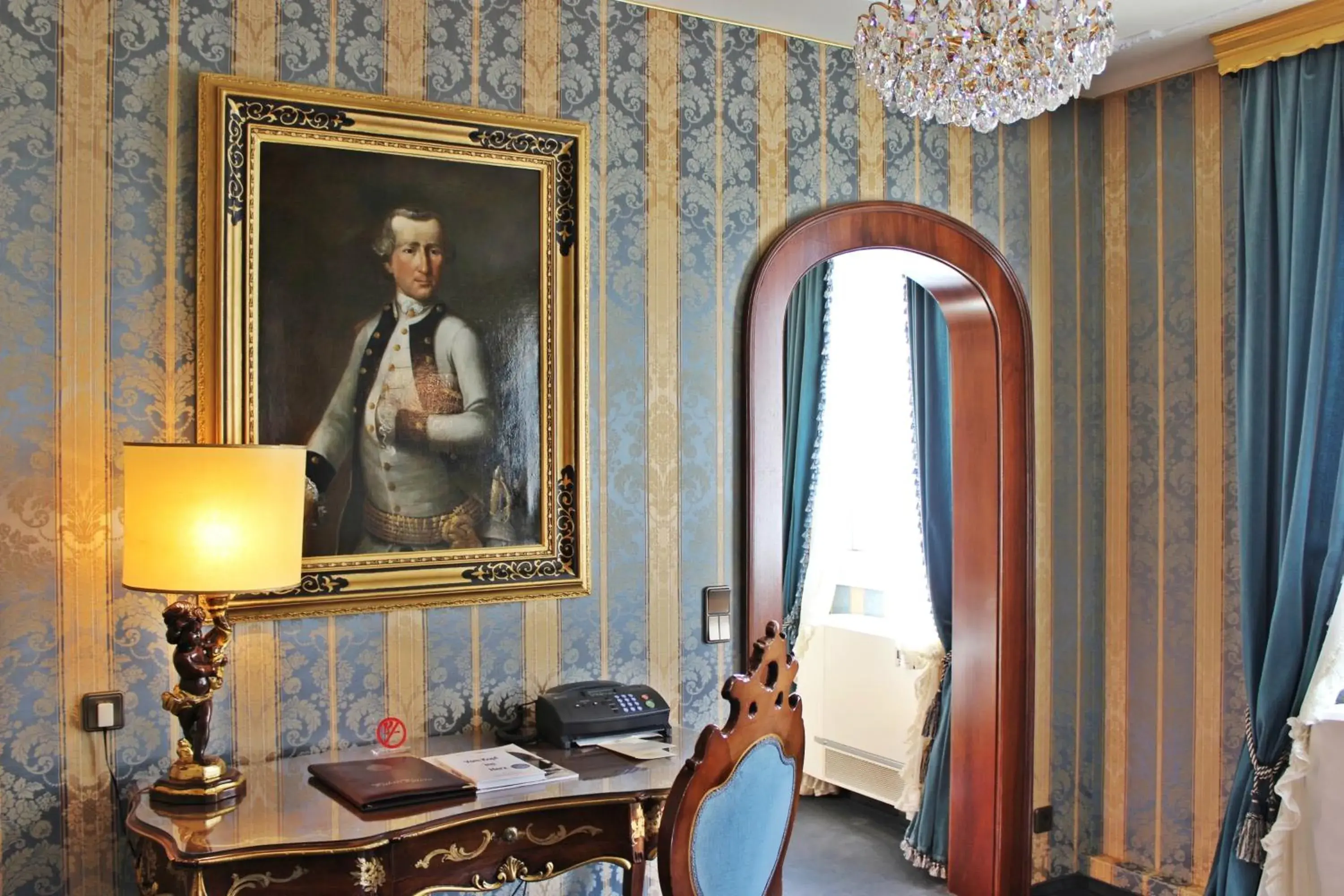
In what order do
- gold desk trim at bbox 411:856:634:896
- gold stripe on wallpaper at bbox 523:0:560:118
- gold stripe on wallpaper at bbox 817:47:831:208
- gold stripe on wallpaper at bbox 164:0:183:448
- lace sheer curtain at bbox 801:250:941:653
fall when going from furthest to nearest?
lace sheer curtain at bbox 801:250:941:653
gold stripe on wallpaper at bbox 817:47:831:208
gold stripe on wallpaper at bbox 523:0:560:118
gold stripe on wallpaper at bbox 164:0:183:448
gold desk trim at bbox 411:856:634:896

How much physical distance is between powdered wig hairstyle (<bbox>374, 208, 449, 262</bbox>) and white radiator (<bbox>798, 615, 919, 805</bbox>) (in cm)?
259

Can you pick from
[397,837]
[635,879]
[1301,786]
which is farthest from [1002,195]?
[397,837]

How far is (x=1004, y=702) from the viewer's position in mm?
4000

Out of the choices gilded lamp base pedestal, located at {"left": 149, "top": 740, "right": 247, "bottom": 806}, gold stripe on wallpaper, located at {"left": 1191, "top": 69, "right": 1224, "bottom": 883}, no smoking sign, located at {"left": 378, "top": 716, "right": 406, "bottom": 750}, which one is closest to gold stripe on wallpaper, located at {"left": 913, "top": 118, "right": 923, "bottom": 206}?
gold stripe on wallpaper, located at {"left": 1191, "top": 69, "right": 1224, "bottom": 883}

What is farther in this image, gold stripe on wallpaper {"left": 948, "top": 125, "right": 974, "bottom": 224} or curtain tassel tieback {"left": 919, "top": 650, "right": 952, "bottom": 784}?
curtain tassel tieback {"left": 919, "top": 650, "right": 952, "bottom": 784}

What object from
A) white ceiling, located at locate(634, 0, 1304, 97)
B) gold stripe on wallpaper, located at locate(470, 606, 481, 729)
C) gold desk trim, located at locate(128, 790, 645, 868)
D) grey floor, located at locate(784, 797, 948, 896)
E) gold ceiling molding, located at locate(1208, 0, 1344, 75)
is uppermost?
white ceiling, located at locate(634, 0, 1304, 97)

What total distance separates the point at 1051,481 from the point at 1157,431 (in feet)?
1.21

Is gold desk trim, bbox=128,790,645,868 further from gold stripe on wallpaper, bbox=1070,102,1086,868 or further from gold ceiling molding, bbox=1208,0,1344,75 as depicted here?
gold ceiling molding, bbox=1208,0,1344,75

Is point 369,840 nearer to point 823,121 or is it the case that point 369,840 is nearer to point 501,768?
point 501,768

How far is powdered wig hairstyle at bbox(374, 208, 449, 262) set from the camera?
A: 9.86 feet

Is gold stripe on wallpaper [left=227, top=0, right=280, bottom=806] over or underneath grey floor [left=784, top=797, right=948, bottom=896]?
over

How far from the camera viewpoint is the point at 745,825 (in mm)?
2363

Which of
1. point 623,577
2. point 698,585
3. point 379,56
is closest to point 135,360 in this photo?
point 379,56

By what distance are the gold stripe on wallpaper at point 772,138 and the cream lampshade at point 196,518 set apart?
170cm
